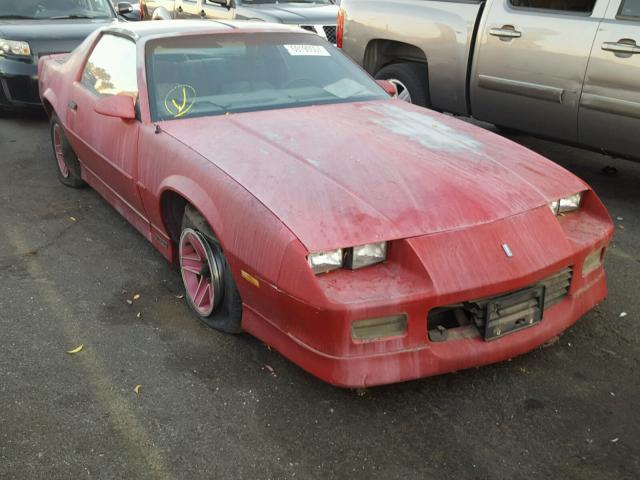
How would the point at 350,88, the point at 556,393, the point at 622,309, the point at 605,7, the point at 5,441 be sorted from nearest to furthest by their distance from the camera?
the point at 5,441, the point at 556,393, the point at 622,309, the point at 350,88, the point at 605,7

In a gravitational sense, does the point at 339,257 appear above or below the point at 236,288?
above

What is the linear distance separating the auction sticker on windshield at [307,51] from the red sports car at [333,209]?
0.01m

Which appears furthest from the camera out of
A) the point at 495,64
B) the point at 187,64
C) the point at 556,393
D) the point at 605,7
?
the point at 495,64

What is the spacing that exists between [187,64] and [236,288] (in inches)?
61.3

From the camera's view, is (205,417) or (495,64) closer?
(205,417)

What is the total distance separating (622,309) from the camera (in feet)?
11.6

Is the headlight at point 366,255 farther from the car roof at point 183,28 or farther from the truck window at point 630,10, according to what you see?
the truck window at point 630,10

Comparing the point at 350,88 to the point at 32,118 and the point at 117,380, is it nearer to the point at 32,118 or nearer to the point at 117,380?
the point at 117,380

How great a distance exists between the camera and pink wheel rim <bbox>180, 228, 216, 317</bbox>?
3188 mm

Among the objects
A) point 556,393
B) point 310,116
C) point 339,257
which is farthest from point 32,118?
point 556,393

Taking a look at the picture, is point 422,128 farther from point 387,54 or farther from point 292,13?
point 292,13

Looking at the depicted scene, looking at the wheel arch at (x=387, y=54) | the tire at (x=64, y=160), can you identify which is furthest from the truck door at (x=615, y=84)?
the tire at (x=64, y=160)

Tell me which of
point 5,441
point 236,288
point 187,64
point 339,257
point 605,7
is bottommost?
point 5,441

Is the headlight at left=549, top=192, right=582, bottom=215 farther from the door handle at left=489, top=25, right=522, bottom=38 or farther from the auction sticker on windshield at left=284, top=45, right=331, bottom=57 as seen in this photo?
the door handle at left=489, top=25, right=522, bottom=38
